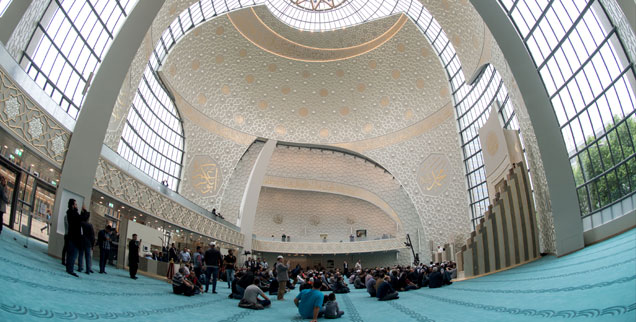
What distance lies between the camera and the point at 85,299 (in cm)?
618

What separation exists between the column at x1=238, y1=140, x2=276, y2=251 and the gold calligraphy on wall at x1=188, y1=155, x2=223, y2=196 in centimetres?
310

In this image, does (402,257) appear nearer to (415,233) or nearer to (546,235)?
(415,233)

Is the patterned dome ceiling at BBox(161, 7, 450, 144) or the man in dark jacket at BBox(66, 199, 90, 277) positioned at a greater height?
the patterned dome ceiling at BBox(161, 7, 450, 144)

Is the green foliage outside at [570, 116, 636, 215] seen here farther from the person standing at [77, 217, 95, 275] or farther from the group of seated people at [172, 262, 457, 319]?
the person standing at [77, 217, 95, 275]

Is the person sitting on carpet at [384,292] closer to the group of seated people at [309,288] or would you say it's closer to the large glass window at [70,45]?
the group of seated people at [309,288]

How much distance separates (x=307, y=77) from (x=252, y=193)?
1282cm

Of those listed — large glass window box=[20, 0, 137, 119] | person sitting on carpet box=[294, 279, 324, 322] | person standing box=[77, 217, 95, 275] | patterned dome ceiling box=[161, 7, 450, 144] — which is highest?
patterned dome ceiling box=[161, 7, 450, 144]

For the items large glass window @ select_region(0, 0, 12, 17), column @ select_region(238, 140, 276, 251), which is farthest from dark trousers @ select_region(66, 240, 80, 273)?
column @ select_region(238, 140, 276, 251)

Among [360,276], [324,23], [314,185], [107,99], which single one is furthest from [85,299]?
[314,185]

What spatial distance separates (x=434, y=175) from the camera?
34781 mm

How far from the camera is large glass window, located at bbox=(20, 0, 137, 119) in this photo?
487 inches

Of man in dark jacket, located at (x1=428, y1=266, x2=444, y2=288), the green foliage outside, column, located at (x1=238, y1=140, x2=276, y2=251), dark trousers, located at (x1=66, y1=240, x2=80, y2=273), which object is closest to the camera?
dark trousers, located at (x1=66, y1=240, x2=80, y2=273)

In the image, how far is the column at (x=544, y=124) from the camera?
15289mm

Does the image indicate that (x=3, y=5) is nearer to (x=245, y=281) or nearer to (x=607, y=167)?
(x=245, y=281)
